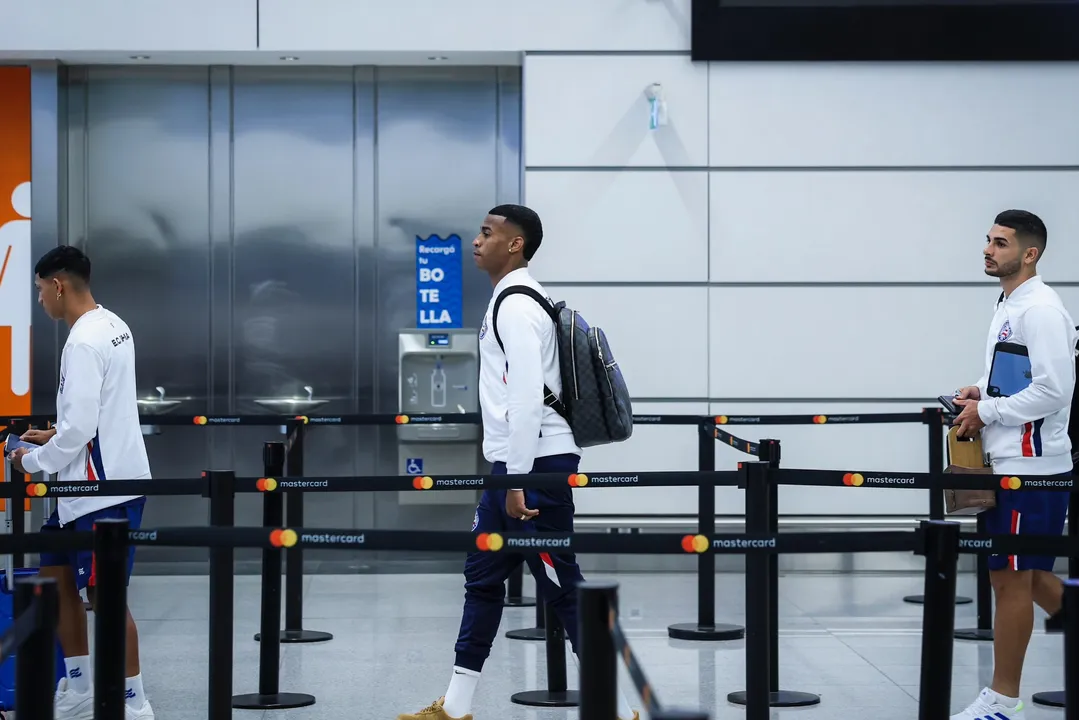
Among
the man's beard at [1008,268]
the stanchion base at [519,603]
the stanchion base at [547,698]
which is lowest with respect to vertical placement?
the stanchion base at [519,603]

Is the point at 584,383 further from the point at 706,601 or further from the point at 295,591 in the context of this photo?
the point at 295,591

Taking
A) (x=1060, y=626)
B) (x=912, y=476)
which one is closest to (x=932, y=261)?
(x=912, y=476)

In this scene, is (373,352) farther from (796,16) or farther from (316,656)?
(796,16)

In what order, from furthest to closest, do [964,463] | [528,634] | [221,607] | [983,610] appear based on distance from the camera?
[983,610] → [528,634] → [964,463] → [221,607]

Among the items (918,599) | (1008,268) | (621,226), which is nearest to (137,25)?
(621,226)

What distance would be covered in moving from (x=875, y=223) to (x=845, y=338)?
79 cm

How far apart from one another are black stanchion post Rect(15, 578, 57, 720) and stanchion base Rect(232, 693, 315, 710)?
8.11 ft

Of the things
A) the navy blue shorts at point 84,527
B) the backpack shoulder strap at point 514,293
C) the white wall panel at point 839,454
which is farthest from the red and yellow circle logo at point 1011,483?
the white wall panel at point 839,454

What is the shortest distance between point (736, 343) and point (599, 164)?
1.49 meters

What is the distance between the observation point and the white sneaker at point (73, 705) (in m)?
5.16

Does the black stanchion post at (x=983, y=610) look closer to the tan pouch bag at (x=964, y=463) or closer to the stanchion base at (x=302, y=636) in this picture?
the tan pouch bag at (x=964, y=463)

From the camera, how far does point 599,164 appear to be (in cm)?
855

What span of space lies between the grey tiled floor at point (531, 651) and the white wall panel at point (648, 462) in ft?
1.57

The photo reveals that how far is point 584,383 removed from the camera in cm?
482
